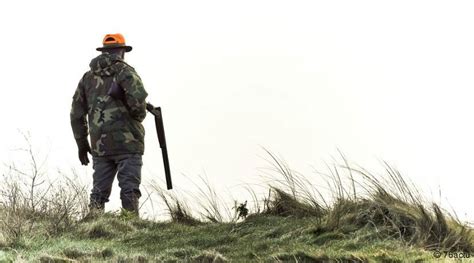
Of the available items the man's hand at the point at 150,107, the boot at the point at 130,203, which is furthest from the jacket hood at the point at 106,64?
the boot at the point at 130,203

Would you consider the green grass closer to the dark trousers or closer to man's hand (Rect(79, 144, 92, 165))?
the dark trousers

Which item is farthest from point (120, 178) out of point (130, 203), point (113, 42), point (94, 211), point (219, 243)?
point (219, 243)

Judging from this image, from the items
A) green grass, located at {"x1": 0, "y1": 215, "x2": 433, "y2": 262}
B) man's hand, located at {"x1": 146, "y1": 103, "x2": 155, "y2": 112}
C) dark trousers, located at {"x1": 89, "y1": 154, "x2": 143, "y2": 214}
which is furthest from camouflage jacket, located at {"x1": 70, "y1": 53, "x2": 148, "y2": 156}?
green grass, located at {"x1": 0, "y1": 215, "x2": 433, "y2": 262}

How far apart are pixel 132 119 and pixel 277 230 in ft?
9.56

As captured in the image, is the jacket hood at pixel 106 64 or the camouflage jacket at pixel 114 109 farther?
the jacket hood at pixel 106 64

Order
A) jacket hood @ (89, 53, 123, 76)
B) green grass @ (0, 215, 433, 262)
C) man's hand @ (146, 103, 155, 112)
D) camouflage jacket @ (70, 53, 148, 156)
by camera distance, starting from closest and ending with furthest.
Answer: green grass @ (0, 215, 433, 262) → camouflage jacket @ (70, 53, 148, 156) → jacket hood @ (89, 53, 123, 76) → man's hand @ (146, 103, 155, 112)

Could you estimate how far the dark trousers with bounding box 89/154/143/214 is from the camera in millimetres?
9844

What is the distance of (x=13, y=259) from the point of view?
680 cm

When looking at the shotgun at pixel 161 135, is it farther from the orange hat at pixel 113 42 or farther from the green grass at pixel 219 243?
the green grass at pixel 219 243

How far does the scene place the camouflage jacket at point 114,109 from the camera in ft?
32.1

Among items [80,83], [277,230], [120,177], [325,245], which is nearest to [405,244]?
[325,245]

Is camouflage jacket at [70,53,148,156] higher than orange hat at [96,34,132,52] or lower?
lower

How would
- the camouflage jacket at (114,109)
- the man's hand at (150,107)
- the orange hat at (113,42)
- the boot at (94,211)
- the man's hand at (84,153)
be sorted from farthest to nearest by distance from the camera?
1. the man's hand at (84,153)
2. the man's hand at (150,107)
3. the orange hat at (113,42)
4. the camouflage jacket at (114,109)
5. the boot at (94,211)

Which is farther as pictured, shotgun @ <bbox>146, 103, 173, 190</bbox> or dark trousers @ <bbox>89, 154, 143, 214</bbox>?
shotgun @ <bbox>146, 103, 173, 190</bbox>
